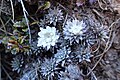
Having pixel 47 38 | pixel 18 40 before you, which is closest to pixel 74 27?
pixel 47 38

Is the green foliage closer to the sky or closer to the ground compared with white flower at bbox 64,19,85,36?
closer to the ground

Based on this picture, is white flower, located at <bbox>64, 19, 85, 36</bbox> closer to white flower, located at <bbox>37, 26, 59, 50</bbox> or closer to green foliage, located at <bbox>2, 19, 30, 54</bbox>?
white flower, located at <bbox>37, 26, 59, 50</bbox>

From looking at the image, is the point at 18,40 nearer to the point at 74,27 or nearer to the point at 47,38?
the point at 47,38

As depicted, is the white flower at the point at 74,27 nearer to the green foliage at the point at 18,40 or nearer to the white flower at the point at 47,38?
the white flower at the point at 47,38

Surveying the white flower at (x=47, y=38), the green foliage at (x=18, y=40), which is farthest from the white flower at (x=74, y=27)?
the green foliage at (x=18, y=40)

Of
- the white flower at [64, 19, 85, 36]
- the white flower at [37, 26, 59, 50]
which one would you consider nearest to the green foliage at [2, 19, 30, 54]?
the white flower at [37, 26, 59, 50]

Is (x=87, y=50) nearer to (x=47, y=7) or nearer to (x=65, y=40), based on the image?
(x=65, y=40)

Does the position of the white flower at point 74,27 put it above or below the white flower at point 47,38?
above

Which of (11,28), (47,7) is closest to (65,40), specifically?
(47,7)
